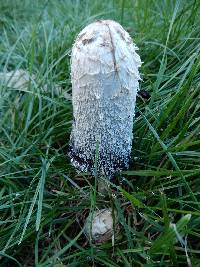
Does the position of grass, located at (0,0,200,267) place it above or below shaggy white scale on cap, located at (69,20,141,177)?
below

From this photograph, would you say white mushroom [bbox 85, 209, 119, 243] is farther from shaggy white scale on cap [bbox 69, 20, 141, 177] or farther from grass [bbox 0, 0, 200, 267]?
shaggy white scale on cap [bbox 69, 20, 141, 177]

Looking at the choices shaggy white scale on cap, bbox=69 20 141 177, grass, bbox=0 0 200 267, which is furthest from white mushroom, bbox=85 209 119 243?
shaggy white scale on cap, bbox=69 20 141 177

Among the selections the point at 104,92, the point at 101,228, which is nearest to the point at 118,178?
the point at 101,228

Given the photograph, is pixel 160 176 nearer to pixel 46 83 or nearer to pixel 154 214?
pixel 154 214

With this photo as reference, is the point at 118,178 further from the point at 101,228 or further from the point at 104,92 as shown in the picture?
the point at 104,92

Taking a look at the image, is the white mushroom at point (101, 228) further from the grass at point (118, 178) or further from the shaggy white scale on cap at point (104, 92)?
the shaggy white scale on cap at point (104, 92)

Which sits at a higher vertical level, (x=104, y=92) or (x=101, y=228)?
(x=104, y=92)

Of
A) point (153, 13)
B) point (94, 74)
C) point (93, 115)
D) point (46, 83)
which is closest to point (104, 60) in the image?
point (94, 74)
